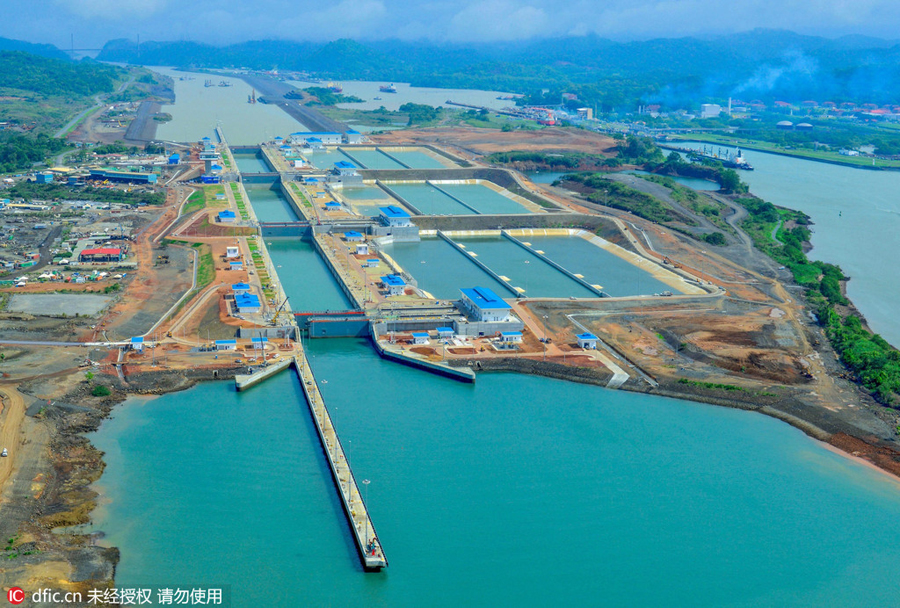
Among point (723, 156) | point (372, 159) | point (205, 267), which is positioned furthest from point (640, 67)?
point (205, 267)

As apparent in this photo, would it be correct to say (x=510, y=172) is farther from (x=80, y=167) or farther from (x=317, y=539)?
(x=317, y=539)

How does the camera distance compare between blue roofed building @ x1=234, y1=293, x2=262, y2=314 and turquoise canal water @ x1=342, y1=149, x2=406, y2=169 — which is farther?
turquoise canal water @ x1=342, y1=149, x2=406, y2=169

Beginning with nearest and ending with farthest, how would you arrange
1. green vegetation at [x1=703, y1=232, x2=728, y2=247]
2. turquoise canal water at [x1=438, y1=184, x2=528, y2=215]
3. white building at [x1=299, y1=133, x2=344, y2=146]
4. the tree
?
green vegetation at [x1=703, y1=232, x2=728, y2=247] < turquoise canal water at [x1=438, y1=184, x2=528, y2=215] < the tree < white building at [x1=299, y1=133, x2=344, y2=146]

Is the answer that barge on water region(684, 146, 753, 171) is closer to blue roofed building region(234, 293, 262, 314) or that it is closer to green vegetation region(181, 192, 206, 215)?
green vegetation region(181, 192, 206, 215)

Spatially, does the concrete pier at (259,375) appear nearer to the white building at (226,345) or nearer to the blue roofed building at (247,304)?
the white building at (226,345)

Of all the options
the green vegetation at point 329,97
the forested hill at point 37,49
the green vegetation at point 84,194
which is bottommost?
the forested hill at point 37,49

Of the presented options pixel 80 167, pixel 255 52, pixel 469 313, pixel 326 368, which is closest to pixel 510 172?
pixel 80 167

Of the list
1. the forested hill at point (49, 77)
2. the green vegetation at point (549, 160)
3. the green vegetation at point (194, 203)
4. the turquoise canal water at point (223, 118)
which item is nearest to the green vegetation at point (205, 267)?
the green vegetation at point (194, 203)

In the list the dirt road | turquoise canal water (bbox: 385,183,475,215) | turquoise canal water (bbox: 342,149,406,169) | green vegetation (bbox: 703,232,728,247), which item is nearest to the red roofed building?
the dirt road
